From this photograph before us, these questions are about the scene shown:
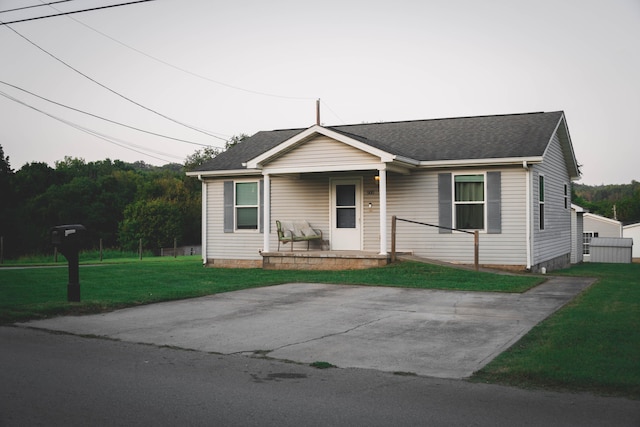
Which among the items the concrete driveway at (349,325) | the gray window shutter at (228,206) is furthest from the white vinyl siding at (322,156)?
the concrete driveway at (349,325)

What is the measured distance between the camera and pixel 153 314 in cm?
997

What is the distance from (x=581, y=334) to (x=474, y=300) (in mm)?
3822

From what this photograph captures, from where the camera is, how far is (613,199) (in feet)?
317

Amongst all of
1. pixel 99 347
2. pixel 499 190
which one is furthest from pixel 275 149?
pixel 99 347

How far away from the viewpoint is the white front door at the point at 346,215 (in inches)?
762

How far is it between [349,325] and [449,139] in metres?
11.7

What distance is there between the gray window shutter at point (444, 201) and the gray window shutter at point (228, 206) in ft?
23.6

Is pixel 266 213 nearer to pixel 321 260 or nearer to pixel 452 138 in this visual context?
pixel 321 260

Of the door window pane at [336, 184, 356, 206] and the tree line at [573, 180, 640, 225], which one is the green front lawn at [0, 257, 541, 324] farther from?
the tree line at [573, 180, 640, 225]

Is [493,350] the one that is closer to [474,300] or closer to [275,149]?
[474,300]

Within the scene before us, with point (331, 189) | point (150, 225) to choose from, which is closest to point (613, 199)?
point (150, 225)

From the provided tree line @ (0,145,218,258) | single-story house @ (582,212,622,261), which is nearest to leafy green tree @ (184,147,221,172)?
tree line @ (0,145,218,258)

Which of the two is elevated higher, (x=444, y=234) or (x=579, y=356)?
(x=444, y=234)

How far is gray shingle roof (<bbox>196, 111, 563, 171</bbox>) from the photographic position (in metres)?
17.5
